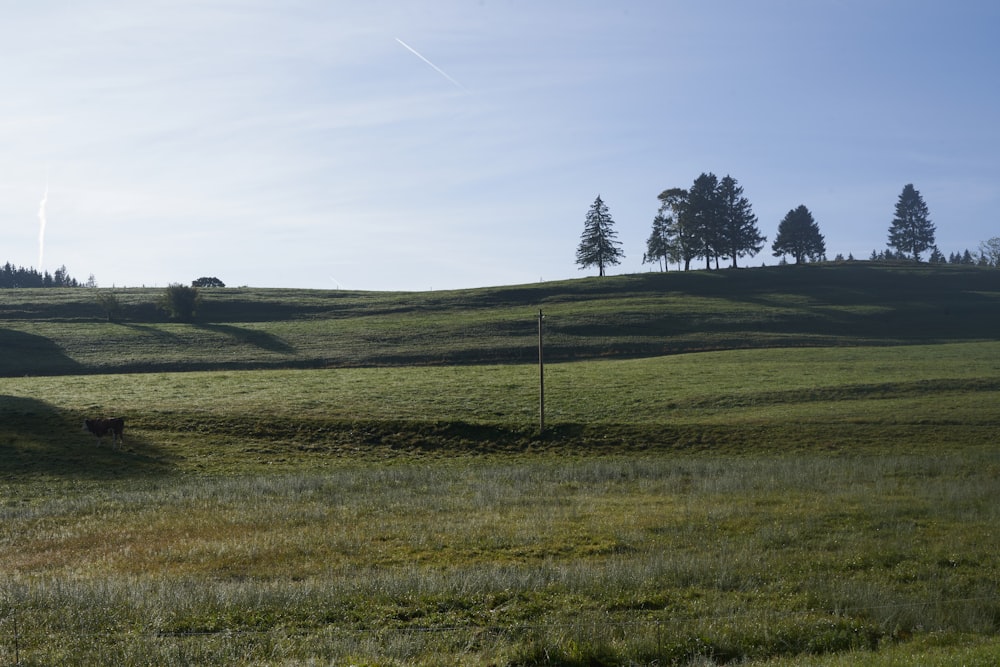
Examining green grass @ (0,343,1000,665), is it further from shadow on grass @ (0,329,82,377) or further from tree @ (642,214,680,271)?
tree @ (642,214,680,271)

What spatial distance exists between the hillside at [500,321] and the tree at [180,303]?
171cm

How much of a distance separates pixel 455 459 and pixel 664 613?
25526 millimetres

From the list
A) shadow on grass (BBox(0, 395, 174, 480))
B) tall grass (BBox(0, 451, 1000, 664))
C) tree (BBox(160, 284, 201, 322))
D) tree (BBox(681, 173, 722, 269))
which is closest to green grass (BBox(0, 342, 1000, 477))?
shadow on grass (BBox(0, 395, 174, 480))

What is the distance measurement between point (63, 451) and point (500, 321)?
53.6m

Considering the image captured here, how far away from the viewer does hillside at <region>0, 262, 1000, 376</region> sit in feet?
235

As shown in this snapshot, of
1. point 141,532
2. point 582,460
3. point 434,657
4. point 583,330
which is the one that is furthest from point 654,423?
point 583,330

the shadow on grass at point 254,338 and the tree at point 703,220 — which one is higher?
the tree at point 703,220

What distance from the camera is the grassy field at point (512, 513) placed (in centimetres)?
1146

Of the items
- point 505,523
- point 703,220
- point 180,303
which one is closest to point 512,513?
point 505,523

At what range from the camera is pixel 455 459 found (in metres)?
37.7

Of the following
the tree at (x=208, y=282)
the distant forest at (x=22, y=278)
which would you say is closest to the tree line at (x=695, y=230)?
the tree at (x=208, y=282)

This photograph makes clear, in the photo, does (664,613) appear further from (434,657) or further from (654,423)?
(654,423)

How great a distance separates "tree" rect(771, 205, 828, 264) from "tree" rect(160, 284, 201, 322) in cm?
10170

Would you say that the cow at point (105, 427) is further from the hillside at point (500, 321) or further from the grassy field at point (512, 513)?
the hillside at point (500, 321)
